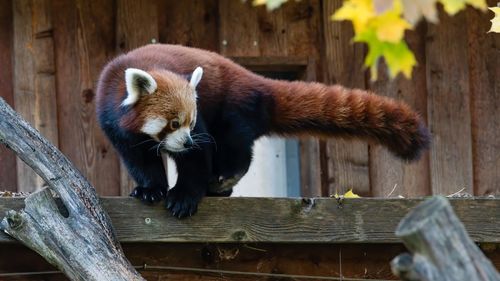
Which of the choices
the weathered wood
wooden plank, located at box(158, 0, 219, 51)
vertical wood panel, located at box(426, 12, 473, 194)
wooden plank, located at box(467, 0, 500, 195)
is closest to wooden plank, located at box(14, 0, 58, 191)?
wooden plank, located at box(158, 0, 219, 51)

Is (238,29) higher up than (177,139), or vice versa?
(238,29)

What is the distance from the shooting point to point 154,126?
163 inches

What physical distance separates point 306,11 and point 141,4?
99 centimetres

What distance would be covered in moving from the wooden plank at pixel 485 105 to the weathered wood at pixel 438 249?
3765 millimetres

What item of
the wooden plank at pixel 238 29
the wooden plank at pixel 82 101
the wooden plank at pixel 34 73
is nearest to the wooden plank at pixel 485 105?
the wooden plank at pixel 238 29

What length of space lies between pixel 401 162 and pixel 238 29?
1.24 metres

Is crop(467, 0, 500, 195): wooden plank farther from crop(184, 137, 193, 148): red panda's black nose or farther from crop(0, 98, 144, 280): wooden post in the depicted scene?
crop(0, 98, 144, 280): wooden post

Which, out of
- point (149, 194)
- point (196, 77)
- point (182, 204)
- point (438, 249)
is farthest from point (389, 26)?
point (196, 77)

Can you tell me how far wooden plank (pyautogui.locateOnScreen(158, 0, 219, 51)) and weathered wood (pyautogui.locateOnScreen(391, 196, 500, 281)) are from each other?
371 cm

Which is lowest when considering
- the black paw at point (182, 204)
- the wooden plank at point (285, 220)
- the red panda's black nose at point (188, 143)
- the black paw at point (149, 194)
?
the wooden plank at point (285, 220)

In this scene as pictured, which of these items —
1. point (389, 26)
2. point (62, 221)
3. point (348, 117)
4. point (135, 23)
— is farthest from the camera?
point (135, 23)

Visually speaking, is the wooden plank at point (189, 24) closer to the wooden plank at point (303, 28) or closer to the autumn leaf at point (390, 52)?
the wooden plank at point (303, 28)

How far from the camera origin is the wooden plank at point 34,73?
5391 millimetres

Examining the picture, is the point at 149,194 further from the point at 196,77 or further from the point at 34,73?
the point at 34,73
